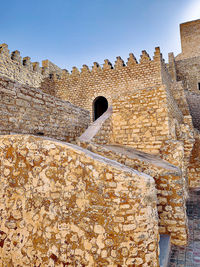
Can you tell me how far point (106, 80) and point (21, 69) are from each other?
5503mm

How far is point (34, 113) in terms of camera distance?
4473 millimetres

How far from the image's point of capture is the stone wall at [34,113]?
12.5ft

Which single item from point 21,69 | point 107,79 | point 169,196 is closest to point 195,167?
point 169,196

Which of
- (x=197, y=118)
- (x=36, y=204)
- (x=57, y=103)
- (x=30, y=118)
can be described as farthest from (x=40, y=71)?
(x=36, y=204)

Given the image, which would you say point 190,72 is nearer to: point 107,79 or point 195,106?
point 195,106

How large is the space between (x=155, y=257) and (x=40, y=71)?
1359 cm

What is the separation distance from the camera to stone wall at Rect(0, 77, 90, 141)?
150 inches

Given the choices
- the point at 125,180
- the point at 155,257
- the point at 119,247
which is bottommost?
the point at 155,257

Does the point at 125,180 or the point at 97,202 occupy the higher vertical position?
the point at 125,180

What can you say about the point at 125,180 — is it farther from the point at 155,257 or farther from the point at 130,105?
the point at 130,105

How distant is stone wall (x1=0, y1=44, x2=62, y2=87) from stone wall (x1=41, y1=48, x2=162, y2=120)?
0.75 metres

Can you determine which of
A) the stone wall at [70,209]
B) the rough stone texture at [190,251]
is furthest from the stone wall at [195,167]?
the stone wall at [70,209]

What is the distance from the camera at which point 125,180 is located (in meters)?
2.31

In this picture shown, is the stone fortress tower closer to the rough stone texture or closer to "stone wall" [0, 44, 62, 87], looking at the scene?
the rough stone texture
